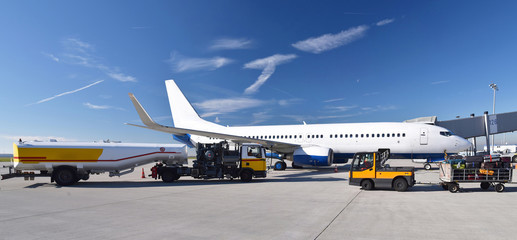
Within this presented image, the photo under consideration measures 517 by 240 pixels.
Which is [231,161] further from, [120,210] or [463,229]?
[463,229]

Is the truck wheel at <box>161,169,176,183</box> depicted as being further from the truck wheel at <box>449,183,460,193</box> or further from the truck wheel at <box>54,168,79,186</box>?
the truck wheel at <box>449,183,460,193</box>

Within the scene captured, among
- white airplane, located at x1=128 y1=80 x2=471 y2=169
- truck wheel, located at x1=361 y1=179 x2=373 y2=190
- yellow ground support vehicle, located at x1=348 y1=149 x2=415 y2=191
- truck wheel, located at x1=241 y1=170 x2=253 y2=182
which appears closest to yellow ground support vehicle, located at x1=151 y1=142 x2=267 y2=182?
truck wheel, located at x1=241 y1=170 x2=253 y2=182

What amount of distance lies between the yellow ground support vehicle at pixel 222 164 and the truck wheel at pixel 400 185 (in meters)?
6.81

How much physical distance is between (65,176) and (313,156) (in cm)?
1550

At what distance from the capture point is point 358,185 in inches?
519

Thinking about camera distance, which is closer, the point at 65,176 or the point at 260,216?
the point at 260,216

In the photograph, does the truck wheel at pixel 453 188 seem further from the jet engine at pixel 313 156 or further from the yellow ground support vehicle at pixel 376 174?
the jet engine at pixel 313 156

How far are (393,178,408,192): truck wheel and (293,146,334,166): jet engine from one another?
9.01 metres

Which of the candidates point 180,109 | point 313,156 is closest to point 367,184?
point 313,156

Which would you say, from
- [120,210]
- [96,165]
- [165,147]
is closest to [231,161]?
[165,147]

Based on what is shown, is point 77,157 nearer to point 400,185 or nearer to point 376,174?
point 376,174

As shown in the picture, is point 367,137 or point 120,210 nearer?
point 120,210

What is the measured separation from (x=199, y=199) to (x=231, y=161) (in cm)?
596

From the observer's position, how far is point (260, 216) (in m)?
7.57
